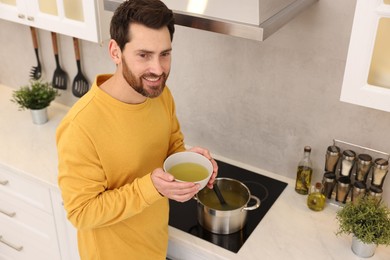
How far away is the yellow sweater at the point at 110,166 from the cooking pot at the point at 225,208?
22cm

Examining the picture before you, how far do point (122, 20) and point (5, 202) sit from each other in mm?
1458

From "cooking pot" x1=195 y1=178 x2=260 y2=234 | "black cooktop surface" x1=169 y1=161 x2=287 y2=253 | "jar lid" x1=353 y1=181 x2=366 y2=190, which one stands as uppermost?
"jar lid" x1=353 y1=181 x2=366 y2=190

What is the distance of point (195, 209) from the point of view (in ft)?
6.39

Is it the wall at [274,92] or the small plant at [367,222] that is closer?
the small plant at [367,222]

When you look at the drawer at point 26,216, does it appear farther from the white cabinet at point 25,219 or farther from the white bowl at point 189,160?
the white bowl at point 189,160

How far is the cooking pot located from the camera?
1742 mm

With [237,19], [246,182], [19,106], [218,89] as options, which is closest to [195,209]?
[246,182]

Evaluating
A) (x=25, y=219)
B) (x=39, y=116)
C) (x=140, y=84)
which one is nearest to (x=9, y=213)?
(x=25, y=219)

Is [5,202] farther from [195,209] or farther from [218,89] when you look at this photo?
[218,89]

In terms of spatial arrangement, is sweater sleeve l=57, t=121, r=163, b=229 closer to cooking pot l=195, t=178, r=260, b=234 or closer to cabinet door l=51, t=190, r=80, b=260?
cooking pot l=195, t=178, r=260, b=234

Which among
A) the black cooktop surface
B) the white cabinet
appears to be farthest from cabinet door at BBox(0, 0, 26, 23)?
the black cooktop surface

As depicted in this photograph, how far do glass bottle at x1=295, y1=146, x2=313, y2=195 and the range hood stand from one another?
28.8 inches

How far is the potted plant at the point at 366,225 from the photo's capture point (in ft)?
5.23

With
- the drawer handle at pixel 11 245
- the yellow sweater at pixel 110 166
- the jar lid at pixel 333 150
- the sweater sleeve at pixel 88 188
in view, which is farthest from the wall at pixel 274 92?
the drawer handle at pixel 11 245
